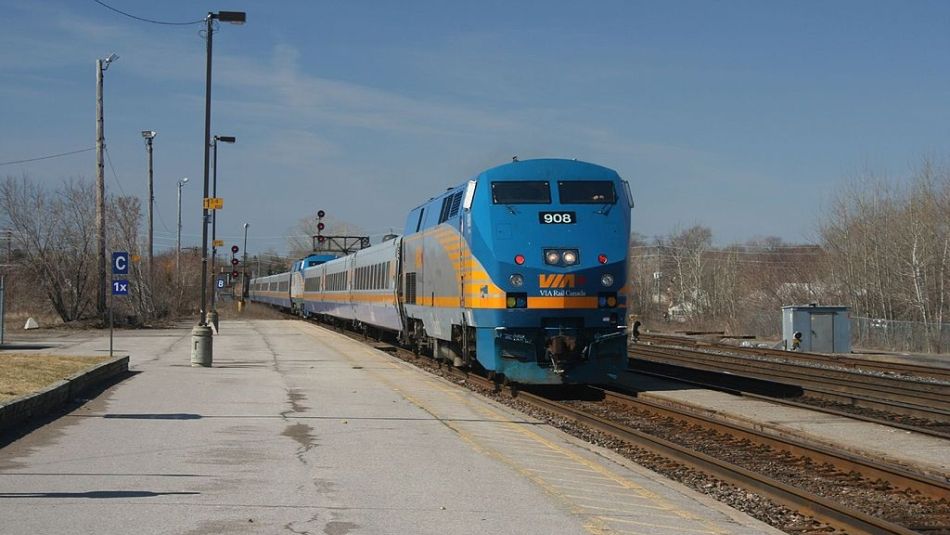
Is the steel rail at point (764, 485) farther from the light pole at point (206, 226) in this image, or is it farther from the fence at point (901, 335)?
the fence at point (901, 335)

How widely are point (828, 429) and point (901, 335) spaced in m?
24.2

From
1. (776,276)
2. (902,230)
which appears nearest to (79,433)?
(902,230)

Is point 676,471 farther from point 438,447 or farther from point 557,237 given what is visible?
point 557,237

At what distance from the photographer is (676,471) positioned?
10672mm

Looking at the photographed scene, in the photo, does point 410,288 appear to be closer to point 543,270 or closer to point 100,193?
point 543,270

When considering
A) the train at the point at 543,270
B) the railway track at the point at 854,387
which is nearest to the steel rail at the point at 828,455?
the train at the point at 543,270

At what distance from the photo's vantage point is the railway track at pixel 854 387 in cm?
1554

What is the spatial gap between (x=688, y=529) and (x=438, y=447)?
4.29 metres

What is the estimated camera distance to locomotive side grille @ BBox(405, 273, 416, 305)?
2366cm

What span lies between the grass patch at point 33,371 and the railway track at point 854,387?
12.6 metres

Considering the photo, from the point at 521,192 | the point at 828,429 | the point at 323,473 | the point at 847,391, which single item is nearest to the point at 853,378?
the point at 847,391

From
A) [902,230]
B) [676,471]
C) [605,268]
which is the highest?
[902,230]

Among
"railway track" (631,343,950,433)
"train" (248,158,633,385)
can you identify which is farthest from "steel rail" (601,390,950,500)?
"railway track" (631,343,950,433)

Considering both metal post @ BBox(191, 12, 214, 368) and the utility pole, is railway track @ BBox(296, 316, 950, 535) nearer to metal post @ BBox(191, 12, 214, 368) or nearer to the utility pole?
metal post @ BBox(191, 12, 214, 368)
